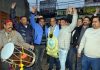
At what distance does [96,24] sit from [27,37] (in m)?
2.07

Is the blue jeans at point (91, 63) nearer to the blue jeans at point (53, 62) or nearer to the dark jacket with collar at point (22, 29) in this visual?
the blue jeans at point (53, 62)

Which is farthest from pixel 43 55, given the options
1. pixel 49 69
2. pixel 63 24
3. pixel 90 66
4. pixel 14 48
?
pixel 14 48

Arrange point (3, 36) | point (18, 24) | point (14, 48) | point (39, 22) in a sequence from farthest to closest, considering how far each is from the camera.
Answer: point (39, 22)
point (18, 24)
point (3, 36)
point (14, 48)

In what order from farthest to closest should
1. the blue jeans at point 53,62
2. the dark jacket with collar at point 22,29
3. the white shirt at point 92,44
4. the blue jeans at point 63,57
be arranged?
the blue jeans at point 53,62 < the blue jeans at point 63,57 < the dark jacket with collar at point 22,29 < the white shirt at point 92,44

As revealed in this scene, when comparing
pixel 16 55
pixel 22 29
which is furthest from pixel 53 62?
pixel 16 55

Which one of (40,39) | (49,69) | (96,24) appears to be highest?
(96,24)

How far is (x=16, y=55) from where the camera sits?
6.78 meters

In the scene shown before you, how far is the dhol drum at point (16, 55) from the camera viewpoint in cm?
672

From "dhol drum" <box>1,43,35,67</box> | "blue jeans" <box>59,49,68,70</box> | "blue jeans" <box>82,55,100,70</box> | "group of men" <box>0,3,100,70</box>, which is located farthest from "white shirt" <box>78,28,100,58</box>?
"dhol drum" <box>1,43,35,67</box>

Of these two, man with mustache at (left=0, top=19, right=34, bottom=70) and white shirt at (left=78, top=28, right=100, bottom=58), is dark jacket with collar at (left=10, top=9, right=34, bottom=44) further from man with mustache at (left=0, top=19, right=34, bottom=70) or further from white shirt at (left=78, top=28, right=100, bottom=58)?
white shirt at (left=78, top=28, right=100, bottom=58)

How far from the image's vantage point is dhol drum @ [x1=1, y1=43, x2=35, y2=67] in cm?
672

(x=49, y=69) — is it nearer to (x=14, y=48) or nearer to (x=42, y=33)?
(x=42, y=33)

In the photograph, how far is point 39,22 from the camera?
31.1 ft

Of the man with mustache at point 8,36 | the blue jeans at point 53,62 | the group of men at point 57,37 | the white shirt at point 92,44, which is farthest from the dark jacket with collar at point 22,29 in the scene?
the white shirt at point 92,44
